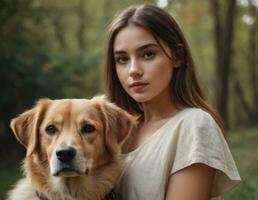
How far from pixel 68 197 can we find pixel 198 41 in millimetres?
31253

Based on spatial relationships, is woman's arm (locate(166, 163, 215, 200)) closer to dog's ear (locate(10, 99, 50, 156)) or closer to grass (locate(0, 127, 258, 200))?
dog's ear (locate(10, 99, 50, 156))

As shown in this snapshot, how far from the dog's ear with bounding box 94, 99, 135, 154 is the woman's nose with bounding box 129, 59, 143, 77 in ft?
1.29

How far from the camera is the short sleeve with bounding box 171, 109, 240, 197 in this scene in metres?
3.53

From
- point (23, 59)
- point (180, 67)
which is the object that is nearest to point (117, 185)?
point (180, 67)

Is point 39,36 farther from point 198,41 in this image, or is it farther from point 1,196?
point 198,41

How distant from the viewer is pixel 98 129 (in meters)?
4.02

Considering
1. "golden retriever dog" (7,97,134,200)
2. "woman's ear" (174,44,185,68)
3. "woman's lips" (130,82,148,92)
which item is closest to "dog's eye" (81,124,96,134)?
"golden retriever dog" (7,97,134,200)

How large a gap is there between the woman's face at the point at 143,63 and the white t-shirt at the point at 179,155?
276 millimetres

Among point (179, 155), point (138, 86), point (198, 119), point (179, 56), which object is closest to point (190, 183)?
point (179, 155)

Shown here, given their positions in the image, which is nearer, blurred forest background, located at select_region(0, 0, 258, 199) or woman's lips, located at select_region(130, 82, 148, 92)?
woman's lips, located at select_region(130, 82, 148, 92)

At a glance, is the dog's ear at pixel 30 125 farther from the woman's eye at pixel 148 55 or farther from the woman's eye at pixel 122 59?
the woman's eye at pixel 148 55

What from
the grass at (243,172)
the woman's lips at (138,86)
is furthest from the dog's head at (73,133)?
the grass at (243,172)

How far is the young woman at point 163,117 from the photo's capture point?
3.58 m

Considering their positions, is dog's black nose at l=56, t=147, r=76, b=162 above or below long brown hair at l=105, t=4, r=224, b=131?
below
